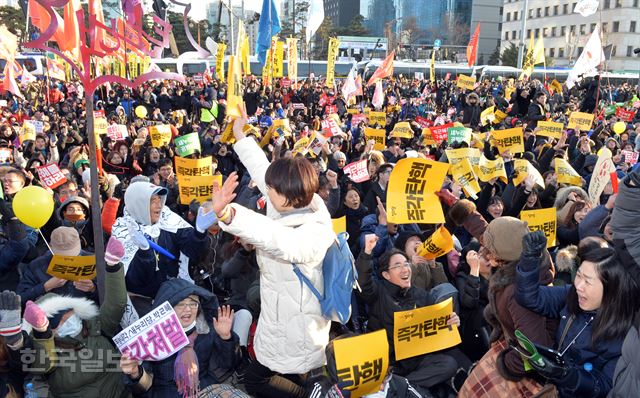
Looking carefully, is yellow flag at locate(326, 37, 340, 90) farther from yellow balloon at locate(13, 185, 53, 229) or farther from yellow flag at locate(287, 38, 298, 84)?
yellow balloon at locate(13, 185, 53, 229)

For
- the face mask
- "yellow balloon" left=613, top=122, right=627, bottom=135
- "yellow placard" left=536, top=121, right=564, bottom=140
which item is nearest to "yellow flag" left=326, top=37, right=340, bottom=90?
"yellow balloon" left=613, top=122, right=627, bottom=135

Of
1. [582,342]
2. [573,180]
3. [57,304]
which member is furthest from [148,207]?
[573,180]

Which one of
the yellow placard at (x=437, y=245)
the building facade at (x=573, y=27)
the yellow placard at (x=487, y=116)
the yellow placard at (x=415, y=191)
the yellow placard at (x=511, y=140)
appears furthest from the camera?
the building facade at (x=573, y=27)

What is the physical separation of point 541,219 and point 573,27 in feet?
219

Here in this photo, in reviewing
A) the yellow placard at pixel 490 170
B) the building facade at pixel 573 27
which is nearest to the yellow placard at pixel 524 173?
the yellow placard at pixel 490 170

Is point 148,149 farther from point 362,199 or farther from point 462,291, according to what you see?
point 462,291

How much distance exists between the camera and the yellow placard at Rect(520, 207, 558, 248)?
4336mm

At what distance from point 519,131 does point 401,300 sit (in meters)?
5.13

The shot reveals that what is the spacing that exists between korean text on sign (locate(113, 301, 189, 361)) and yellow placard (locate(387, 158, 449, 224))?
2.05 metres

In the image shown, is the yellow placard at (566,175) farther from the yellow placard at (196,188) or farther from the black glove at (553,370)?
the black glove at (553,370)

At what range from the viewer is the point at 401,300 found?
347 cm

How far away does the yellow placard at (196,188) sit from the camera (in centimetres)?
539

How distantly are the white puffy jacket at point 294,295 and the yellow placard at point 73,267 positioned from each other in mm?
1329

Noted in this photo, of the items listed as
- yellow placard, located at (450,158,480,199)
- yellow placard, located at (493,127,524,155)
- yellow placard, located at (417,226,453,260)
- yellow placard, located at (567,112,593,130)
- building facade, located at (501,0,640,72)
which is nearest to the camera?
yellow placard, located at (417,226,453,260)
